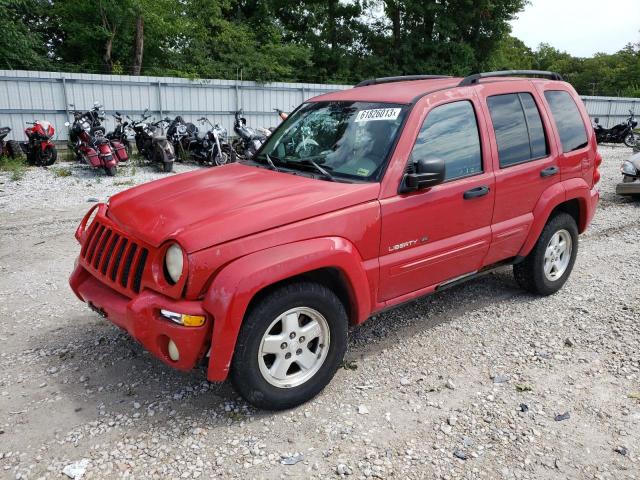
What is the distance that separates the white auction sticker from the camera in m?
3.79

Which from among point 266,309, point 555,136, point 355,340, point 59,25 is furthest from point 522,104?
point 59,25

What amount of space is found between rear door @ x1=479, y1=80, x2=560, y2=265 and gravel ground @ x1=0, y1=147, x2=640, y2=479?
31.1 inches

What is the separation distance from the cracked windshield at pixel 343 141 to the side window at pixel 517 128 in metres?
0.96

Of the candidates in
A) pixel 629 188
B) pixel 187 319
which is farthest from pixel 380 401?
pixel 629 188

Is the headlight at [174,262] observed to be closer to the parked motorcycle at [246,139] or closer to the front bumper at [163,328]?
the front bumper at [163,328]

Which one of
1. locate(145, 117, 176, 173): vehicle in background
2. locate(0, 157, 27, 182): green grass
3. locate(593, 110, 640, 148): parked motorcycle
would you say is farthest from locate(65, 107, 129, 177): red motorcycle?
locate(593, 110, 640, 148): parked motorcycle

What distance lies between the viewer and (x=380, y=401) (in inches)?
136

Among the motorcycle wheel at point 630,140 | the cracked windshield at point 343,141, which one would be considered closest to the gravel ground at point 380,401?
the cracked windshield at point 343,141

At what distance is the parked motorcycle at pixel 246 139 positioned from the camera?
13812 millimetres

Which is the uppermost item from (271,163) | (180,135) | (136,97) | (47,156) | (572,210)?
(136,97)

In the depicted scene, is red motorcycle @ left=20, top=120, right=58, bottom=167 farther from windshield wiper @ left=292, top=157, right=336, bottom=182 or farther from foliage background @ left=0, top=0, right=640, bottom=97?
windshield wiper @ left=292, top=157, right=336, bottom=182

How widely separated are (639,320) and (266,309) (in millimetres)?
3397

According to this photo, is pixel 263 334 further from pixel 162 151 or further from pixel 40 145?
pixel 40 145

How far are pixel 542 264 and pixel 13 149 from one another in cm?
1224
